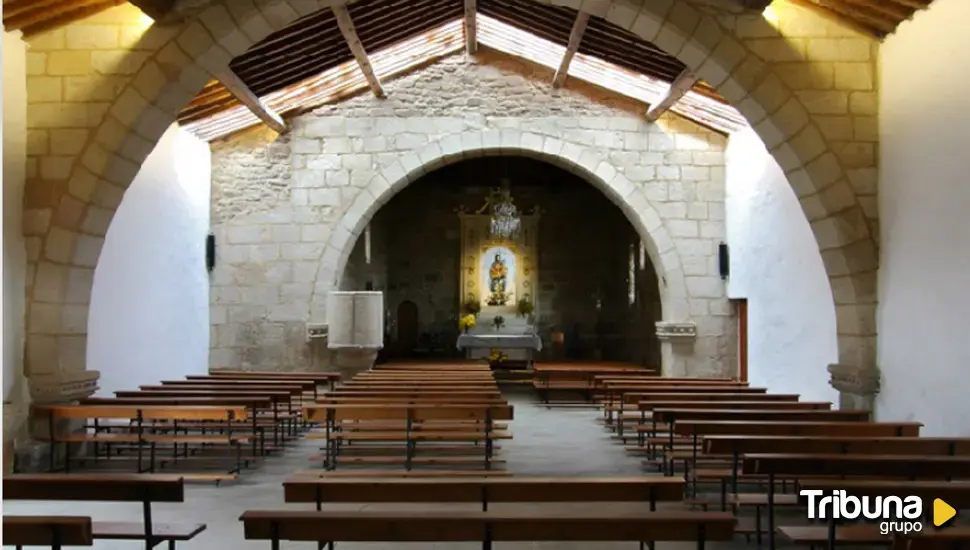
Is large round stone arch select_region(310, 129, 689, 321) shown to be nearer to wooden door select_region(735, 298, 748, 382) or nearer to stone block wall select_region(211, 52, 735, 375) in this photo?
stone block wall select_region(211, 52, 735, 375)

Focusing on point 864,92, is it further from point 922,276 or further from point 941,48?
point 922,276

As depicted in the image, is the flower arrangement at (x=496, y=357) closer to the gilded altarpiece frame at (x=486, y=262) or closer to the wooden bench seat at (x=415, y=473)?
the gilded altarpiece frame at (x=486, y=262)

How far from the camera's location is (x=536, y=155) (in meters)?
10.7

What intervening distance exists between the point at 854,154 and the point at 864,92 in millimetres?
461

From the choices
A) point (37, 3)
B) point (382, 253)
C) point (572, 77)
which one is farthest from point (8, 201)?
point (382, 253)

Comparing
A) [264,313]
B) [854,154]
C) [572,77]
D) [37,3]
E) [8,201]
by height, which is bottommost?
[264,313]

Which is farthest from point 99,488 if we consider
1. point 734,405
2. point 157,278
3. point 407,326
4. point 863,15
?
point 407,326

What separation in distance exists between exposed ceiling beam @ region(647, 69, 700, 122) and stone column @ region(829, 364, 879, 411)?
3472 millimetres

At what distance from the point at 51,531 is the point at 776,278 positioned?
7.65 meters

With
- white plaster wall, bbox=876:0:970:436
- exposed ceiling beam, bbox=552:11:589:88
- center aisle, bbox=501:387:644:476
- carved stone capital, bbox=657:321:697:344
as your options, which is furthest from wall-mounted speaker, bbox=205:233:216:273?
white plaster wall, bbox=876:0:970:436

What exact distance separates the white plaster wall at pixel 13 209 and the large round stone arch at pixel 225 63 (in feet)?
0.53

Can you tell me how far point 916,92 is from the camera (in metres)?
5.70

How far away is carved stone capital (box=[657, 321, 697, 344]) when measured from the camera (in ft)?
34.7

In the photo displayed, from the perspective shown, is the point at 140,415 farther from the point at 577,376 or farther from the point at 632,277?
the point at 632,277
